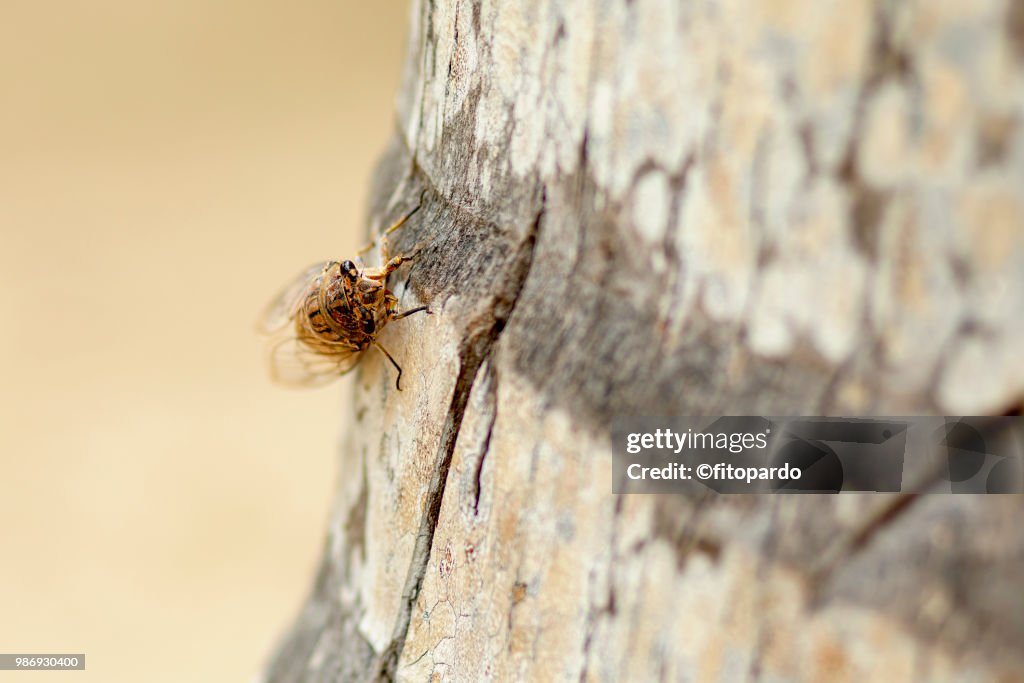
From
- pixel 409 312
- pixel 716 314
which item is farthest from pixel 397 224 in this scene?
pixel 716 314

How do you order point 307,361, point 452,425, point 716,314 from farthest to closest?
point 307,361 → point 452,425 → point 716,314

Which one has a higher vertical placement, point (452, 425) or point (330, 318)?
point (330, 318)

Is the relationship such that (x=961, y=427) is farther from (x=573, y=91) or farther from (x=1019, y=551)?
(x=573, y=91)

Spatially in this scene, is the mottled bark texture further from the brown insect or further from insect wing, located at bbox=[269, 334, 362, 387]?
insect wing, located at bbox=[269, 334, 362, 387]

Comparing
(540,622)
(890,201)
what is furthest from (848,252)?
(540,622)

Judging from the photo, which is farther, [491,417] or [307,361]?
[307,361]

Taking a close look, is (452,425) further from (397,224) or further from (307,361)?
(307,361)

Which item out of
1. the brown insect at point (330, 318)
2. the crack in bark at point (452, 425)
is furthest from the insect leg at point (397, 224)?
the crack in bark at point (452, 425)

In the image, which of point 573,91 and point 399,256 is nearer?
point 573,91
